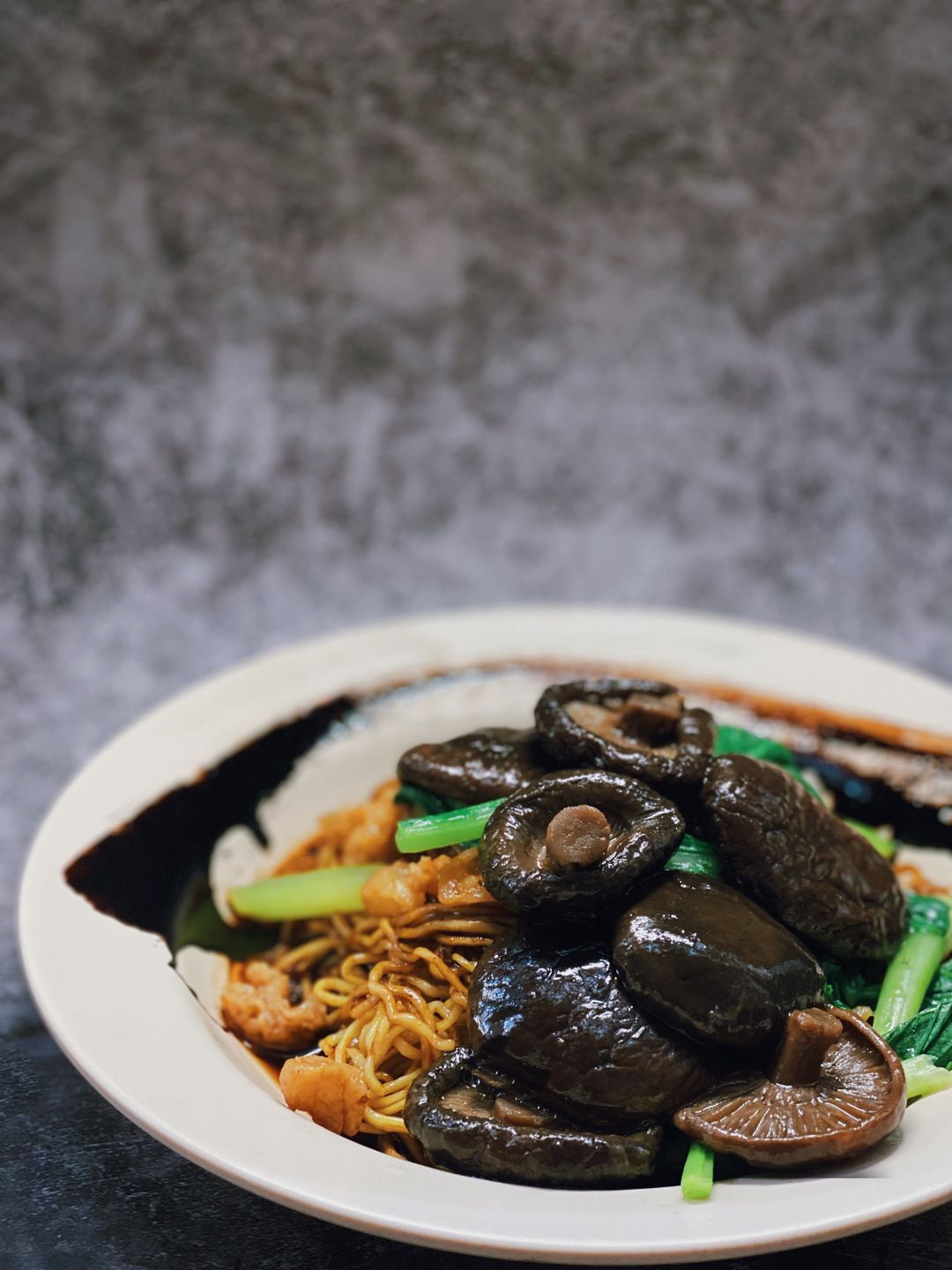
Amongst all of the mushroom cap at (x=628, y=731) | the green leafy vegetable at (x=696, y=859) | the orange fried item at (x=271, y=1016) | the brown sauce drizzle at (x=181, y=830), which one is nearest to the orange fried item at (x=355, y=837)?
the brown sauce drizzle at (x=181, y=830)

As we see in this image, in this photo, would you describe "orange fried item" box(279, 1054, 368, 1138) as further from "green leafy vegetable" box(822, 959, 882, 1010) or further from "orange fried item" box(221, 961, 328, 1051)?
"green leafy vegetable" box(822, 959, 882, 1010)

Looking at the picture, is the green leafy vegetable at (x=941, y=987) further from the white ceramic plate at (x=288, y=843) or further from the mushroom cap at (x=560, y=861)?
the mushroom cap at (x=560, y=861)

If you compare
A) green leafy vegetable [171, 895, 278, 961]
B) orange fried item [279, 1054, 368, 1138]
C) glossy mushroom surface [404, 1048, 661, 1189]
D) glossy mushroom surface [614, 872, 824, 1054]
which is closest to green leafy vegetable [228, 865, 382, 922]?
green leafy vegetable [171, 895, 278, 961]

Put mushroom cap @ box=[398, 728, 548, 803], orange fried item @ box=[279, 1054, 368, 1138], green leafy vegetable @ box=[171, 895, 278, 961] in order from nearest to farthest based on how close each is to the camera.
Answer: orange fried item @ box=[279, 1054, 368, 1138] → mushroom cap @ box=[398, 728, 548, 803] → green leafy vegetable @ box=[171, 895, 278, 961]

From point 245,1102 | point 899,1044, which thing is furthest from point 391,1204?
point 899,1044

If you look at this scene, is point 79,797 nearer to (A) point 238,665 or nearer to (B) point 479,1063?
(A) point 238,665

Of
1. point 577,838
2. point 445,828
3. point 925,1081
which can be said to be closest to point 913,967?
point 925,1081

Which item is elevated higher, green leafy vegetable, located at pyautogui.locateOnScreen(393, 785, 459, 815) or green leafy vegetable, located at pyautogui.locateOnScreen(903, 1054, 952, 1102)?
green leafy vegetable, located at pyautogui.locateOnScreen(393, 785, 459, 815)
